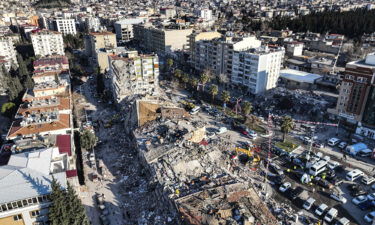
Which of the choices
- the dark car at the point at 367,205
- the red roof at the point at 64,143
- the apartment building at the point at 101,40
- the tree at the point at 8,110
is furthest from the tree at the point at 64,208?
the apartment building at the point at 101,40

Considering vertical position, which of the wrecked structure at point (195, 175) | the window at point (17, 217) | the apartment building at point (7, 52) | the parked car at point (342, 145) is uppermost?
the apartment building at point (7, 52)

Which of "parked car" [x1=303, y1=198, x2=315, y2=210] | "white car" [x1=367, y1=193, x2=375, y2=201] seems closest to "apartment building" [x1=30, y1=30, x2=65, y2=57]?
"parked car" [x1=303, y1=198, x2=315, y2=210]

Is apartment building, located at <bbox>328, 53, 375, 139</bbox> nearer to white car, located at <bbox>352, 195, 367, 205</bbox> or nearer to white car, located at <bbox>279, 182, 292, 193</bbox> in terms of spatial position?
white car, located at <bbox>352, 195, 367, 205</bbox>

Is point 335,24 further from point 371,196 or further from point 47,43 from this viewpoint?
point 47,43

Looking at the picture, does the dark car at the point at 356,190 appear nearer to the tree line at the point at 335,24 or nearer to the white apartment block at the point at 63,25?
the tree line at the point at 335,24

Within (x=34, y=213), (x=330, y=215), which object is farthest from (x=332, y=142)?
(x=34, y=213)
